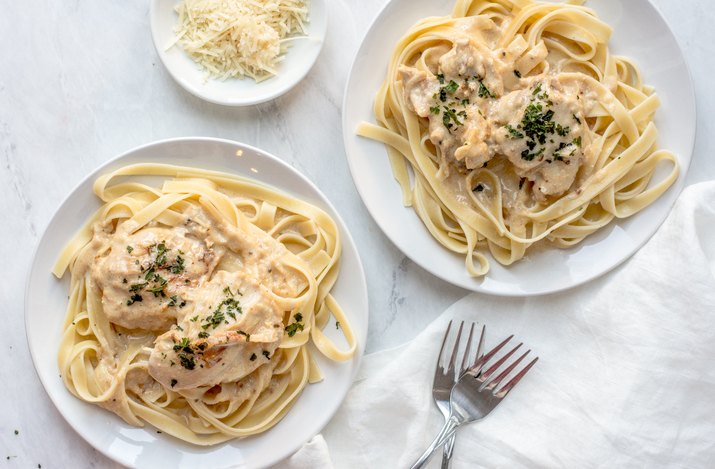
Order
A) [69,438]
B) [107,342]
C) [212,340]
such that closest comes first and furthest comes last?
[212,340] < [107,342] < [69,438]

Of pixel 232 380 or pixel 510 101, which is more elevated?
pixel 510 101

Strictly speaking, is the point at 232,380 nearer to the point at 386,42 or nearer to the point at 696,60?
the point at 386,42

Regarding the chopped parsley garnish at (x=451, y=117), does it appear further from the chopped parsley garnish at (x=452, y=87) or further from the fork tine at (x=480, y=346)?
the fork tine at (x=480, y=346)

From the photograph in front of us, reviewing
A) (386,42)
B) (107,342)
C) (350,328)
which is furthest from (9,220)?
(386,42)

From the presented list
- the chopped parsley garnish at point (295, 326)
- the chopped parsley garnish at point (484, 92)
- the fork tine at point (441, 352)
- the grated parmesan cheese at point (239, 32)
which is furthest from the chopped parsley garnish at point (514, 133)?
the chopped parsley garnish at point (295, 326)

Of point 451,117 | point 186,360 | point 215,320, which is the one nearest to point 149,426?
point 186,360
